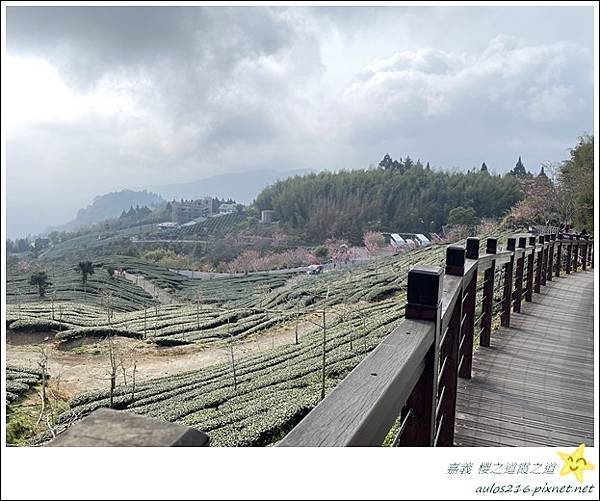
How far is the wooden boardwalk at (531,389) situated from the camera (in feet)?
5.82

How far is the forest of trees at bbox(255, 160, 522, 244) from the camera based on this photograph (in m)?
36.8

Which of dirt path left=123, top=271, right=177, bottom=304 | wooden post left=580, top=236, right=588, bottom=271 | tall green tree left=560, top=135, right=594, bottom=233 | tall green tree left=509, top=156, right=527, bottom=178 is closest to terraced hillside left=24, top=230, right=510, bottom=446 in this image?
wooden post left=580, top=236, right=588, bottom=271

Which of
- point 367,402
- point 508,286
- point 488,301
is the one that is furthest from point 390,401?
point 508,286

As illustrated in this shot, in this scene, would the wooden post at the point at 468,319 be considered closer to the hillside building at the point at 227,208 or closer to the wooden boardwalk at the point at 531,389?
the wooden boardwalk at the point at 531,389

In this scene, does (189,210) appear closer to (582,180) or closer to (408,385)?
(582,180)

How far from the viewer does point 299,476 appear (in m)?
0.53

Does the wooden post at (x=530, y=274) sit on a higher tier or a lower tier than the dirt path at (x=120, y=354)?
higher

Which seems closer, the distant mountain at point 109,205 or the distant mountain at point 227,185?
the distant mountain at point 227,185

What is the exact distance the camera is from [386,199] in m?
40.5

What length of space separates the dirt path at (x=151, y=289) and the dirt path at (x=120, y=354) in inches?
346

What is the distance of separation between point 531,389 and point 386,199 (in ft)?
128

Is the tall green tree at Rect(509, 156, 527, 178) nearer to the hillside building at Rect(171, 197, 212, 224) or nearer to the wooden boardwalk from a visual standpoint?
the hillside building at Rect(171, 197, 212, 224)

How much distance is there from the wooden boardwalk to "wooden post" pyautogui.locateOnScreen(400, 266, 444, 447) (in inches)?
33.8

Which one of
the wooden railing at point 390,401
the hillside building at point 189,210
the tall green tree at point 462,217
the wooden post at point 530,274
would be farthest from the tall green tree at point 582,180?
the hillside building at point 189,210
